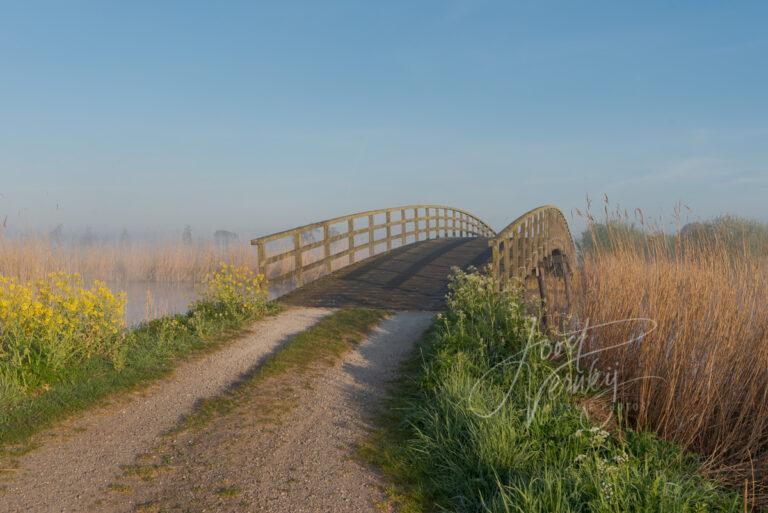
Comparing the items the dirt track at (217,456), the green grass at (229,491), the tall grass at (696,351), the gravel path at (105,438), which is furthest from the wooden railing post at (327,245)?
the green grass at (229,491)

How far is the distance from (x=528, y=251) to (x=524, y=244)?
1000 mm

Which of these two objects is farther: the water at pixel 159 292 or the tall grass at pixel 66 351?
the water at pixel 159 292

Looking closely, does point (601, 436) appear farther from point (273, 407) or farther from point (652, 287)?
point (273, 407)

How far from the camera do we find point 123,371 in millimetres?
8070

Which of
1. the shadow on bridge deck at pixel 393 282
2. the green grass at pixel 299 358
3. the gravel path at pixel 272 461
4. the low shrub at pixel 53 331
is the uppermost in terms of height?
the low shrub at pixel 53 331

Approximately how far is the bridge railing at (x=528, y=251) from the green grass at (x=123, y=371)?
4772 millimetres

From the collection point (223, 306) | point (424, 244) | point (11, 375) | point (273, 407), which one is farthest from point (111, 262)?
point (273, 407)

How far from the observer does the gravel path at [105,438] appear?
5.18 m

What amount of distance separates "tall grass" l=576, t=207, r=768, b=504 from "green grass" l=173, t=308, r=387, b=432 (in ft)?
11.9

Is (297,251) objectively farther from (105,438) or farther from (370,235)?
(105,438)

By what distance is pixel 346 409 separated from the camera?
693cm

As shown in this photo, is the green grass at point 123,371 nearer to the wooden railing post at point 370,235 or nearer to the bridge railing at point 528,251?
the bridge railing at point 528,251

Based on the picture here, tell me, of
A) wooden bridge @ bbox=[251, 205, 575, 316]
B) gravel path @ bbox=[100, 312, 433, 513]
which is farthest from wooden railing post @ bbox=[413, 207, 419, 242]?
gravel path @ bbox=[100, 312, 433, 513]

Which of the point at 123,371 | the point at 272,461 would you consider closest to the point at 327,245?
the point at 123,371
